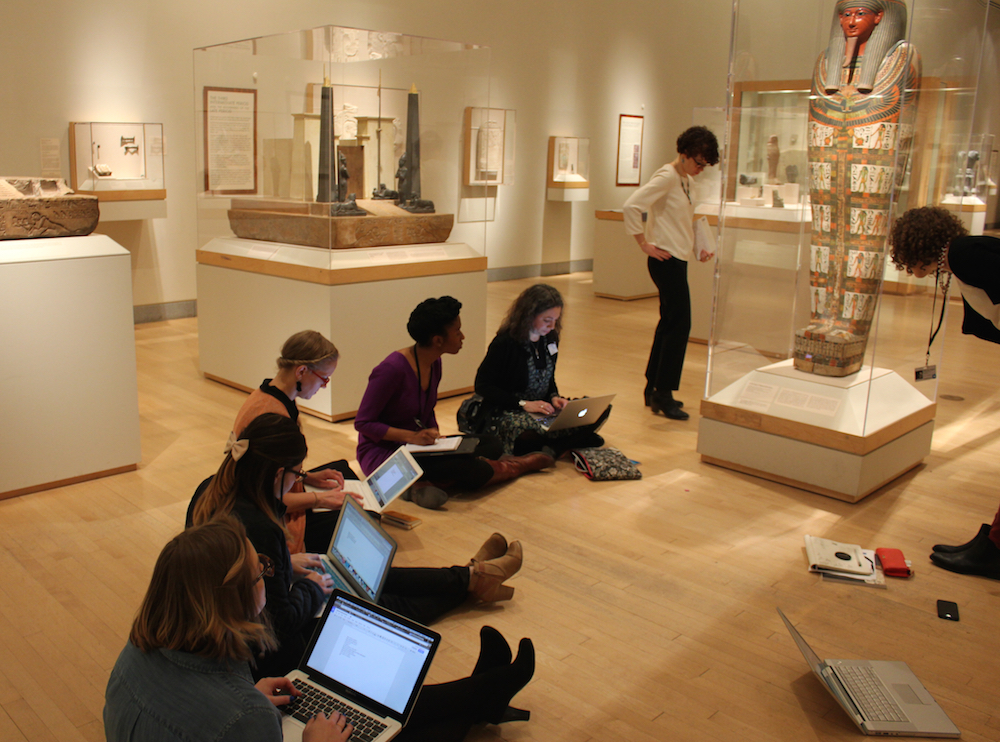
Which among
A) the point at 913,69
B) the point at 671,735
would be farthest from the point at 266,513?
the point at 913,69

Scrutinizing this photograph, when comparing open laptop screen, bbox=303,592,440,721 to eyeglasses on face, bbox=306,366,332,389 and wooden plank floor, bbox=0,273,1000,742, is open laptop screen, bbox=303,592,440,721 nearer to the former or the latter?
wooden plank floor, bbox=0,273,1000,742

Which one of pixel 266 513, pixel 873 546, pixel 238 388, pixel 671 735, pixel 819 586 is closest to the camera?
pixel 266 513

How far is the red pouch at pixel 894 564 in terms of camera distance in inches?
149

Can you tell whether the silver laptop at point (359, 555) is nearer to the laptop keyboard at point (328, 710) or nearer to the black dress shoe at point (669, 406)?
the laptop keyboard at point (328, 710)

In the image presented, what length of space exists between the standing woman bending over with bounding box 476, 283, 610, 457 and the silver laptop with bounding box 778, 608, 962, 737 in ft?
7.62

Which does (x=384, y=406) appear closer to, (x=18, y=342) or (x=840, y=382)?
(x=18, y=342)

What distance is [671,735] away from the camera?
8.73 feet

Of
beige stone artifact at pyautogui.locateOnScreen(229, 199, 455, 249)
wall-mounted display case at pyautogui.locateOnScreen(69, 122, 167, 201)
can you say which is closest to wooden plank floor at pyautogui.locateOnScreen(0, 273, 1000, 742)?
beige stone artifact at pyautogui.locateOnScreen(229, 199, 455, 249)

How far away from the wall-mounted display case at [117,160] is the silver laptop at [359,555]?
6.12 meters

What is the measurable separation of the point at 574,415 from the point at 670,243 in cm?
166

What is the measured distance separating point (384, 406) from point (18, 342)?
1806 millimetres

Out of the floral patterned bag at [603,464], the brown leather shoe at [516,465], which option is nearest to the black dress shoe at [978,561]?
the floral patterned bag at [603,464]

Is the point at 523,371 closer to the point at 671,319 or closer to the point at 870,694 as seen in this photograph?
the point at 671,319

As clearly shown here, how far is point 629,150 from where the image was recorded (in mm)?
13781
